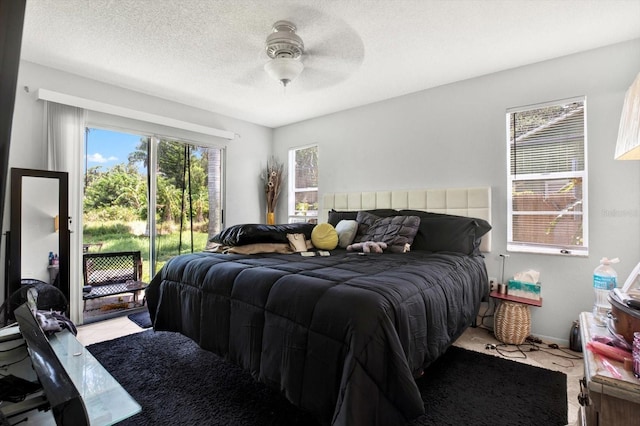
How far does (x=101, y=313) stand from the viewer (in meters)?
3.47

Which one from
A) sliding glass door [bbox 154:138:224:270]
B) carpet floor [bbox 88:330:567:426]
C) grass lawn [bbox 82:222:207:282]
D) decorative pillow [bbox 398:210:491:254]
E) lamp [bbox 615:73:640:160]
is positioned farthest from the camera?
sliding glass door [bbox 154:138:224:270]

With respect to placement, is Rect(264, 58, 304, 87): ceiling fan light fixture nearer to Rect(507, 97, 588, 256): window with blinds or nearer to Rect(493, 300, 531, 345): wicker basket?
Rect(507, 97, 588, 256): window with blinds

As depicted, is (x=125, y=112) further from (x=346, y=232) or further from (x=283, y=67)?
(x=346, y=232)

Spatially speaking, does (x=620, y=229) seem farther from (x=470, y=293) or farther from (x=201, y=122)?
(x=201, y=122)

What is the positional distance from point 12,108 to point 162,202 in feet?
13.0

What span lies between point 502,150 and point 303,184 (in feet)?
9.24

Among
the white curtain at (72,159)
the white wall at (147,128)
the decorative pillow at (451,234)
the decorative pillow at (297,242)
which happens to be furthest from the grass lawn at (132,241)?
the decorative pillow at (451,234)

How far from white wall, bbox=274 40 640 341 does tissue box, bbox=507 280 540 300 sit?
13cm

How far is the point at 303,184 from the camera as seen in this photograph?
500 cm

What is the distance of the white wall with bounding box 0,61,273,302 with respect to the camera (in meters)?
2.92

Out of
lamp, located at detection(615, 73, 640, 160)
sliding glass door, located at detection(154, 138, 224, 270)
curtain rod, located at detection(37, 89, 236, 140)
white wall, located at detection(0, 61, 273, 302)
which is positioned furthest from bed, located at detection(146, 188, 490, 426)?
curtain rod, located at detection(37, 89, 236, 140)

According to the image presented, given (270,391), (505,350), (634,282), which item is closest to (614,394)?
(634,282)

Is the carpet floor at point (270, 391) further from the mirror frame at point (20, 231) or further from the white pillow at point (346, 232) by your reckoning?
the white pillow at point (346, 232)

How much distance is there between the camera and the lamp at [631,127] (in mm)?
1093
